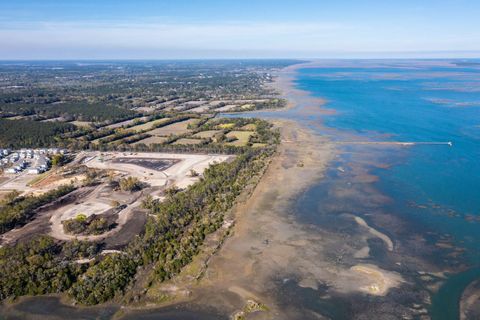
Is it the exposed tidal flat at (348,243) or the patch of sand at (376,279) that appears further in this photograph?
the patch of sand at (376,279)

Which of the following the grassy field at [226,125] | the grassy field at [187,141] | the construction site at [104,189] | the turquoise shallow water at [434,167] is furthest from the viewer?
the grassy field at [226,125]

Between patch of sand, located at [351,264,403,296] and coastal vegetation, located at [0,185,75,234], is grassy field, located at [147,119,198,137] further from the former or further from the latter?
patch of sand, located at [351,264,403,296]

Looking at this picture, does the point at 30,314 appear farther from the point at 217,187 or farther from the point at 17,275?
the point at 217,187

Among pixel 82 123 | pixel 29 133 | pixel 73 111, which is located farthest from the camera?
pixel 73 111

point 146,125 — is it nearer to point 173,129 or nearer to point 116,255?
point 173,129

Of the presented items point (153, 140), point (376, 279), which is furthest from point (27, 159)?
point (376, 279)

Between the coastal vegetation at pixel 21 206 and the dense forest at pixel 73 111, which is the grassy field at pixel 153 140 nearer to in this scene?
the dense forest at pixel 73 111

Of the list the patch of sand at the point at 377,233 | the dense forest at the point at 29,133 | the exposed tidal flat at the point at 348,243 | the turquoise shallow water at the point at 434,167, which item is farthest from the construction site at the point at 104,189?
the turquoise shallow water at the point at 434,167

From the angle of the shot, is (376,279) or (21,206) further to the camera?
(21,206)

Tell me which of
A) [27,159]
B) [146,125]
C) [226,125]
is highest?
[226,125]
